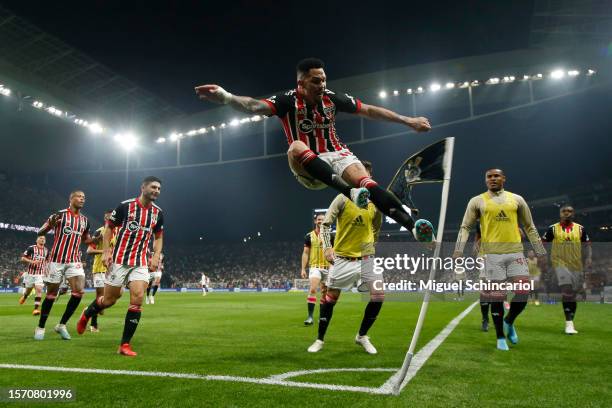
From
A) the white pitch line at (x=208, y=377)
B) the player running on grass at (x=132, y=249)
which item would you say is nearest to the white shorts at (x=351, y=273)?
the white pitch line at (x=208, y=377)

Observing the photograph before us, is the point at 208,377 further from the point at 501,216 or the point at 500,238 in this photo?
the point at 501,216

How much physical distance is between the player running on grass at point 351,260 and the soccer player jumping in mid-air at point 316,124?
135 centimetres

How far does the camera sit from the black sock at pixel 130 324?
5.97m

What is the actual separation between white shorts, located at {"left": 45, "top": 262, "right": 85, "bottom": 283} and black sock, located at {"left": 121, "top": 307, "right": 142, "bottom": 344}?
9.00ft

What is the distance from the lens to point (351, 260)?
256 inches

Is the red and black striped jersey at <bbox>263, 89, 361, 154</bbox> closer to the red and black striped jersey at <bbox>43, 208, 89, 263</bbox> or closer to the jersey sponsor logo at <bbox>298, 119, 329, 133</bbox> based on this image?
the jersey sponsor logo at <bbox>298, 119, 329, 133</bbox>

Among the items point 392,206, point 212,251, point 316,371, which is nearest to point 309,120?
point 392,206

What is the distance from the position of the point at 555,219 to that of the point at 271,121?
2685 cm

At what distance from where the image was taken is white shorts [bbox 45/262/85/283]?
323 inches

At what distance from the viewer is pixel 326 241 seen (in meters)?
6.34

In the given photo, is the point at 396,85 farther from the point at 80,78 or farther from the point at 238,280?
the point at 238,280

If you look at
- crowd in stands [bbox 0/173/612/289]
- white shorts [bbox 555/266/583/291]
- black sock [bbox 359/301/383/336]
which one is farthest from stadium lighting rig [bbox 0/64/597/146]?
black sock [bbox 359/301/383/336]

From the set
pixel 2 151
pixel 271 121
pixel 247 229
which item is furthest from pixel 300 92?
pixel 247 229

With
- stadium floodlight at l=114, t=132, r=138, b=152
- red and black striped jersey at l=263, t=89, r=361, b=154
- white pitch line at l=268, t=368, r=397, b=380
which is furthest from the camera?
stadium floodlight at l=114, t=132, r=138, b=152
